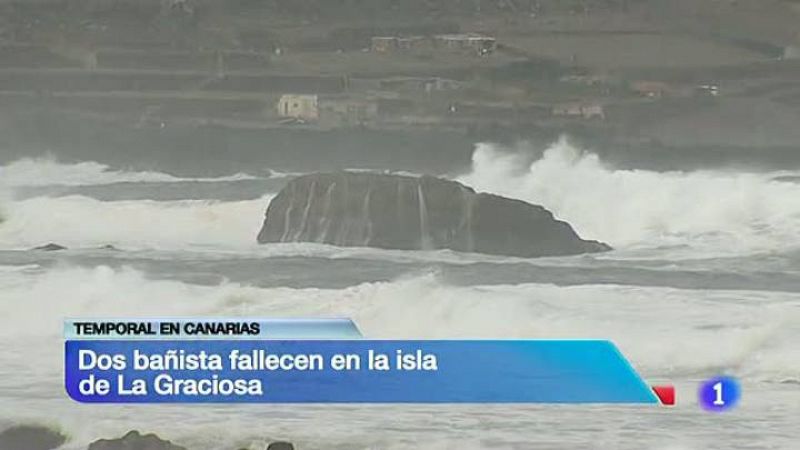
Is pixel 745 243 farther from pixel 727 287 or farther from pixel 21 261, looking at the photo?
pixel 21 261

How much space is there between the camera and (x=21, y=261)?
2551 millimetres

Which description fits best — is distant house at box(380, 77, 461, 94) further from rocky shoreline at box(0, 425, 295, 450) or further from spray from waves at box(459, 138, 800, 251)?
rocky shoreline at box(0, 425, 295, 450)

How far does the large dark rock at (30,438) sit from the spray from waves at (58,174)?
1.74ft

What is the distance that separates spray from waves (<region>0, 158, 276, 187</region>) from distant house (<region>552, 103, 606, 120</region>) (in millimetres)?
688

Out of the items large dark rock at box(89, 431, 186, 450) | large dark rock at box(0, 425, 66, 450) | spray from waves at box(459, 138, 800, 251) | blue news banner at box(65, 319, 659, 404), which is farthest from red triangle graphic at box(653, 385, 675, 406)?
large dark rock at box(0, 425, 66, 450)

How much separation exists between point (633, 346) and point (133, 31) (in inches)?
49.9

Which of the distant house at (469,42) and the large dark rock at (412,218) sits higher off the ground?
the distant house at (469,42)

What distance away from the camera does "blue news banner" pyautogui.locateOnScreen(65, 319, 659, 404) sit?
8.08ft

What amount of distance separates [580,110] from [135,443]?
1.19m

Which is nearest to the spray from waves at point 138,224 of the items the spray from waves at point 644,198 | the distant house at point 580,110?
the spray from waves at point 644,198

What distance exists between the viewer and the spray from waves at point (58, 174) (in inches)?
100

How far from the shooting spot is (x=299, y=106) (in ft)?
8.30

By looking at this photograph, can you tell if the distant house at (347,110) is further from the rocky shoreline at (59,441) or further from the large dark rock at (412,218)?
the rocky shoreline at (59,441)

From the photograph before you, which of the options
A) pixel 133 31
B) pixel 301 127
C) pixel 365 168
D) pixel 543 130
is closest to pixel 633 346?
pixel 543 130
